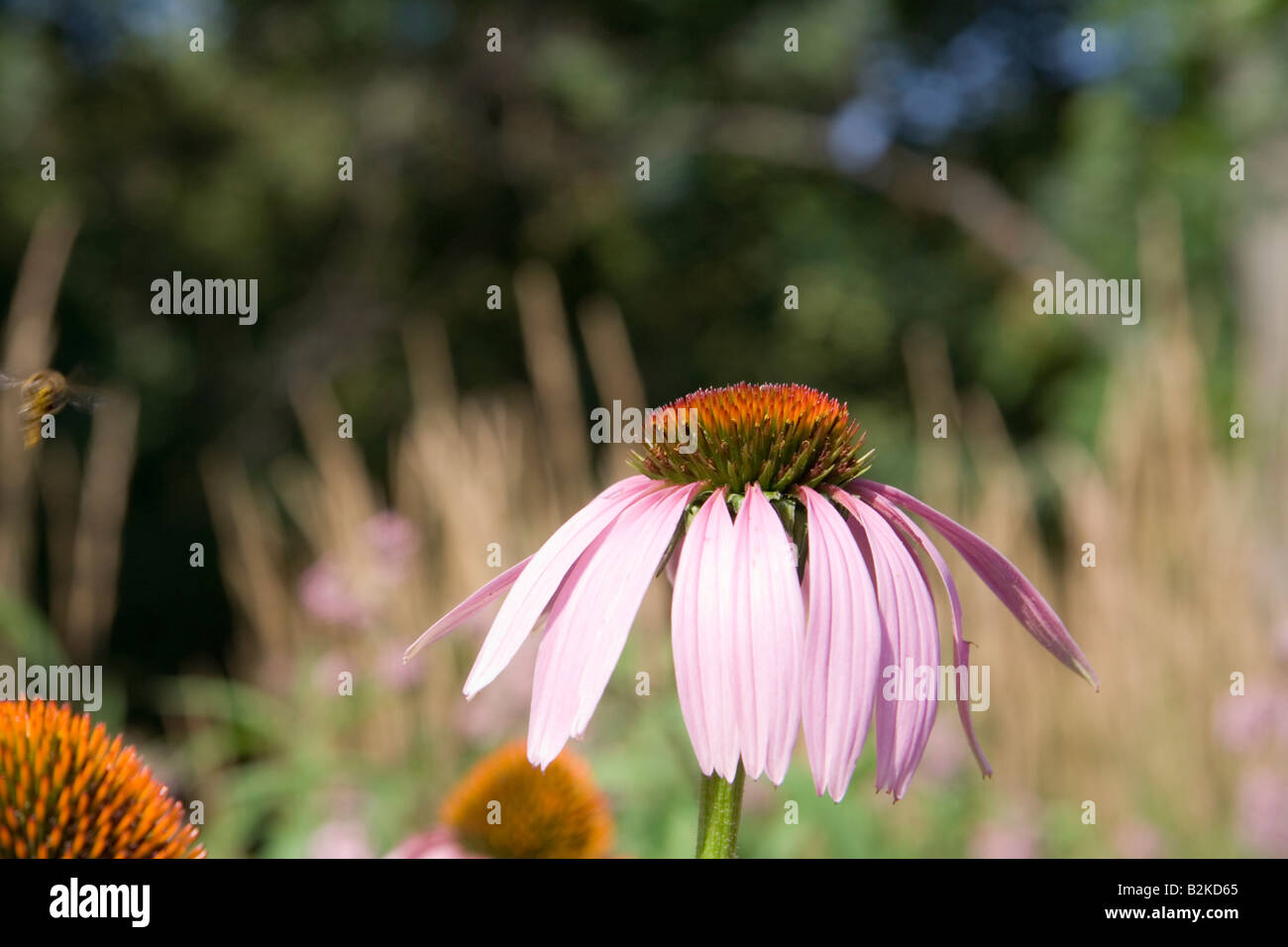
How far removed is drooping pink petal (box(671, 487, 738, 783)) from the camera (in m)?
0.48

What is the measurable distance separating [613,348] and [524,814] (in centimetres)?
190

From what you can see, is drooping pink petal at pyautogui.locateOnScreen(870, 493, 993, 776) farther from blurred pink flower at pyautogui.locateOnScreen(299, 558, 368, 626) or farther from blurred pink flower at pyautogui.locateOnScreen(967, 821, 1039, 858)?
blurred pink flower at pyautogui.locateOnScreen(299, 558, 368, 626)

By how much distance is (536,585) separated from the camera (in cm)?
53

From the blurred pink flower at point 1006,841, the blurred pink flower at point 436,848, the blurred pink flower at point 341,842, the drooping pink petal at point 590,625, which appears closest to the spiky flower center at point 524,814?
the blurred pink flower at point 436,848

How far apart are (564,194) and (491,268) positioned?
0.87 m

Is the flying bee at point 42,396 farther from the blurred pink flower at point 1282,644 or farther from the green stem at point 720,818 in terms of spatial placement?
the blurred pink flower at point 1282,644

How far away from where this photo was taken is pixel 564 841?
40.1 inches

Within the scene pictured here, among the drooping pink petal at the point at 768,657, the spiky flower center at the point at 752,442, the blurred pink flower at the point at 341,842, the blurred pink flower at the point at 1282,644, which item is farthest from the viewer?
the blurred pink flower at the point at 1282,644

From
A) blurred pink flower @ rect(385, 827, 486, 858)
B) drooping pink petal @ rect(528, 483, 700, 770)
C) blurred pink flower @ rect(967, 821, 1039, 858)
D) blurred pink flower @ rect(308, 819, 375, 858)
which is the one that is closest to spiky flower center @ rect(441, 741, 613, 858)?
blurred pink flower @ rect(385, 827, 486, 858)

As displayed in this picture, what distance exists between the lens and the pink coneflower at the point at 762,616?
480mm

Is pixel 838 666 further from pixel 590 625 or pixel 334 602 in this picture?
pixel 334 602

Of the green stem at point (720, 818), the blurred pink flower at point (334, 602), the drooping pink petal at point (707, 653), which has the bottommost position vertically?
the green stem at point (720, 818)

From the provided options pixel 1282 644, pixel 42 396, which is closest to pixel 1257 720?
pixel 1282 644
